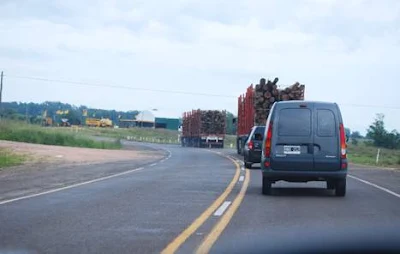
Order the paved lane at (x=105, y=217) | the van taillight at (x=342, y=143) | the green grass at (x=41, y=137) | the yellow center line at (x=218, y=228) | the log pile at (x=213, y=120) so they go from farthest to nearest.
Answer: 1. the log pile at (x=213, y=120)
2. the green grass at (x=41, y=137)
3. the van taillight at (x=342, y=143)
4. the paved lane at (x=105, y=217)
5. the yellow center line at (x=218, y=228)

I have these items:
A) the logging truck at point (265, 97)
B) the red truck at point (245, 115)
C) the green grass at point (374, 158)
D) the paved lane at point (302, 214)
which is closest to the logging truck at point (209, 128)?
the green grass at point (374, 158)

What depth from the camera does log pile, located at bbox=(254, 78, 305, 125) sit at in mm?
36688

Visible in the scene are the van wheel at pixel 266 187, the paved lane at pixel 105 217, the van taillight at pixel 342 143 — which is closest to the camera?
the paved lane at pixel 105 217

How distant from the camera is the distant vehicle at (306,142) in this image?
49.6 ft

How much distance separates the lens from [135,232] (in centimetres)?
988

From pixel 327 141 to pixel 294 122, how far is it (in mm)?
819

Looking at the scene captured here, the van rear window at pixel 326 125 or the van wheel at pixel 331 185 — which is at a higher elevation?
the van rear window at pixel 326 125

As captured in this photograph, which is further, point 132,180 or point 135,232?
point 132,180

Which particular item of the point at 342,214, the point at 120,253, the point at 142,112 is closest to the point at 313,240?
the point at 120,253

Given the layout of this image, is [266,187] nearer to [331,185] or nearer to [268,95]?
[331,185]

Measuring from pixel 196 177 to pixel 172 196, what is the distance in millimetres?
6792

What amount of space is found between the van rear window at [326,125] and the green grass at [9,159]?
15870mm

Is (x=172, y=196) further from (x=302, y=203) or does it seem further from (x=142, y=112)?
(x=142, y=112)

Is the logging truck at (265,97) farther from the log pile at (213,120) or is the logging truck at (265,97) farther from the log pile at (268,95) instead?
the log pile at (213,120)
